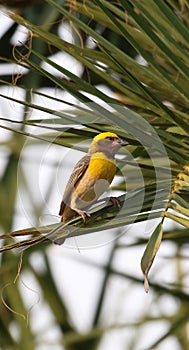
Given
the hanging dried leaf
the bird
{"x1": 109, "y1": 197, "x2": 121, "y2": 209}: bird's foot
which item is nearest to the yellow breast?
the bird

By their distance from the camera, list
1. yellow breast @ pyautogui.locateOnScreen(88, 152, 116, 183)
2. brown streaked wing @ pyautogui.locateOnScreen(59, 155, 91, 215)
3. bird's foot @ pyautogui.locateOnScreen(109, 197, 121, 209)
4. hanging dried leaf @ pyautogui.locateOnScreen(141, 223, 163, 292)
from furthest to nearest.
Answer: brown streaked wing @ pyautogui.locateOnScreen(59, 155, 91, 215)
yellow breast @ pyautogui.locateOnScreen(88, 152, 116, 183)
bird's foot @ pyautogui.locateOnScreen(109, 197, 121, 209)
hanging dried leaf @ pyautogui.locateOnScreen(141, 223, 163, 292)

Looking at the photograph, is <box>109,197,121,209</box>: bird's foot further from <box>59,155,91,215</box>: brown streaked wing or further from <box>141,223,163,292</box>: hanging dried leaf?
<box>59,155,91,215</box>: brown streaked wing

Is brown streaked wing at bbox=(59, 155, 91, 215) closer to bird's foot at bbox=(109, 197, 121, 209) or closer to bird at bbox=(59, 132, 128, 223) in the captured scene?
bird at bbox=(59, 132, 128, 223)

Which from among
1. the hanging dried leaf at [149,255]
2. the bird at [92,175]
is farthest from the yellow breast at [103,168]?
the hanging dried leaf at [149,255]

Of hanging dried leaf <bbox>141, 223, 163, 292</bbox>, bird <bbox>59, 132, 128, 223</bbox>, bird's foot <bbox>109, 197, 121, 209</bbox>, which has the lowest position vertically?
hanging dried leaf <bbox>141, 223, 163, 292</bbox>

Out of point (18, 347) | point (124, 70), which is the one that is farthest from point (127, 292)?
point (124, 70)

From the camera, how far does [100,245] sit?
2.15 metres

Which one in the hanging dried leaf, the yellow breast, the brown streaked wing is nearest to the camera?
the hanging dried leaf

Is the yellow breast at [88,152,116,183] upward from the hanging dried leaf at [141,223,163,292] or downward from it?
upward

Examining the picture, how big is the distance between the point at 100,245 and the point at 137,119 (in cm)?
50

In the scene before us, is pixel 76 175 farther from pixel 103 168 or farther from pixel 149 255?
pixel 149 255

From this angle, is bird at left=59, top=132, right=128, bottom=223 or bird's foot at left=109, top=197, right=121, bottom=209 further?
bird at left=59, top=132, right=128, bottom=223

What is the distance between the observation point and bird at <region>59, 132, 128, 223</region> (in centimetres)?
207

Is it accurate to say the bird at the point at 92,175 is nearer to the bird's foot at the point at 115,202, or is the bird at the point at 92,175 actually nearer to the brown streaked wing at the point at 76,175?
the brown streaked wing at the point at 76,175
